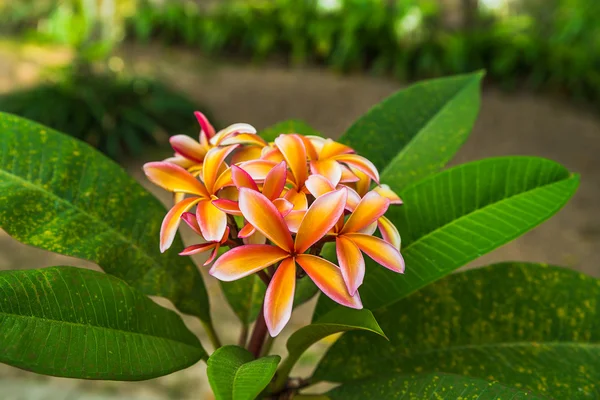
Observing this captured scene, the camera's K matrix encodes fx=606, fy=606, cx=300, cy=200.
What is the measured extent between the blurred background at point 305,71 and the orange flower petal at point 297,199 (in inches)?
70.0

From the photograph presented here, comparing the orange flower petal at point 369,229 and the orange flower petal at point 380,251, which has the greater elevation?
the orange flower petal at point 369,229

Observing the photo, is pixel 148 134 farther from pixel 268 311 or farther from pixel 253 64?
pixel 268 311

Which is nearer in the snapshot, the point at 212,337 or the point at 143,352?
the point at 143,352

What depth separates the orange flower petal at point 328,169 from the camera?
1.70ft

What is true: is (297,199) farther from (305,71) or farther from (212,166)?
(305,71)

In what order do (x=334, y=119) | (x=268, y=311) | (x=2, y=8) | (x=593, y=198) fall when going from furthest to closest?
(x=2, y=8) → (x=334, y=119) → (x=593, y=198) → (x=268, y=311)

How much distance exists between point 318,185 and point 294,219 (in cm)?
4

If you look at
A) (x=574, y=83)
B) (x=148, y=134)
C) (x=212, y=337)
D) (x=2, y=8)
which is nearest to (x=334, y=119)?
(x=148, y=134)

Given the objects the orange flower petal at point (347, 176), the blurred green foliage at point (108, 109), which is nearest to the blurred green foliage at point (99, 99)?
the blurred green foliage at point (108, 109)

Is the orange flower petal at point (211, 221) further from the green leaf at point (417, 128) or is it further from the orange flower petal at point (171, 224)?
the green leaf at point (417, 128)

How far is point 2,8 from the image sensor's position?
6305 millimetres

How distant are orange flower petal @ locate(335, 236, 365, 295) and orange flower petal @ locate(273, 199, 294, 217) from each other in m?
0.05

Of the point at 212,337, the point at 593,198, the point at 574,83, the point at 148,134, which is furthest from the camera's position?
the point at 574,83

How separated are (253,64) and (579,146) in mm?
2671
